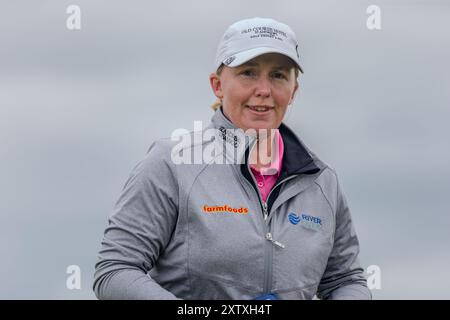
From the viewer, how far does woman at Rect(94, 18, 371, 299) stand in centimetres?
532

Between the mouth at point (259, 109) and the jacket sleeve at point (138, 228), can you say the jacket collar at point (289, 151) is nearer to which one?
the mouth at point (259, 109)

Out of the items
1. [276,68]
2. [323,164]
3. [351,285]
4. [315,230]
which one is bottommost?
[351,285]

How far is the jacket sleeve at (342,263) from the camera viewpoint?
5992 mm

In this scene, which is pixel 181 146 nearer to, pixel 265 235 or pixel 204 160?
pixel 204 160

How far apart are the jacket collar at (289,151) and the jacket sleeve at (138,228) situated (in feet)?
1.48

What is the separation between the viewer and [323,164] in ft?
19.6

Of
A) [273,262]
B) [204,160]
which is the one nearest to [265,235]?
[273,262]

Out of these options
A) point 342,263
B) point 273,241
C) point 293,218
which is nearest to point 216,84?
point 293,218

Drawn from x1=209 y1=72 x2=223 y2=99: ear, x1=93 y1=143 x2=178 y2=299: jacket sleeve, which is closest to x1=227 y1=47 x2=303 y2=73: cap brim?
x1=209 y1=72 x2=223 y2=99: ear

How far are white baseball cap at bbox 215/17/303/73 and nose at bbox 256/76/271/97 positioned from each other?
0.56ft

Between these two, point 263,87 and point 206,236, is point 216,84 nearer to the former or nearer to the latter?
point 263,87

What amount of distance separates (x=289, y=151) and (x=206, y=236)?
2.97 feet

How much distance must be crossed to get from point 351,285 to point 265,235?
0.91 m

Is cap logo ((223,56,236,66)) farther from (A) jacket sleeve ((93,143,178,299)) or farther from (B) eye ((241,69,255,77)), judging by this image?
(A) jacket sleeve ((93,143,178,299))
